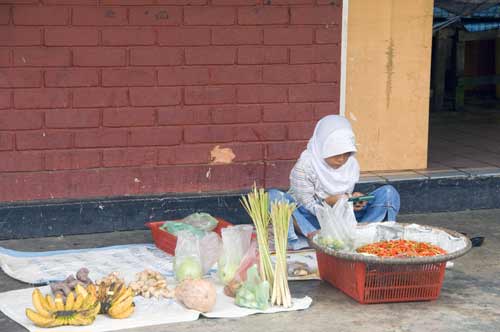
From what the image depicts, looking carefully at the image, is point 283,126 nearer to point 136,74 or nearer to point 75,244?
point 136,74

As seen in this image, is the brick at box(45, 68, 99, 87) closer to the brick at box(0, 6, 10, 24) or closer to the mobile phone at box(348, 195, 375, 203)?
the brick at box(0, 6, 10, 24)

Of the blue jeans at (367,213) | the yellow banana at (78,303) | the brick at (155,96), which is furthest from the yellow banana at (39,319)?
the brick at (155,96)

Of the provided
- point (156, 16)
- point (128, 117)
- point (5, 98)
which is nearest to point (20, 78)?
point (5, 98)

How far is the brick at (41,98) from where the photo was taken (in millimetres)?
6797

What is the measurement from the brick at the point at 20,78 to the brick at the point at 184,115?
3.13ft

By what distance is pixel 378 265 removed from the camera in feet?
17.7

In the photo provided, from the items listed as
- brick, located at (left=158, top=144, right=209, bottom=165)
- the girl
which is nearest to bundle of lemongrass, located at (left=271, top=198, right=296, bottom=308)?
the girl

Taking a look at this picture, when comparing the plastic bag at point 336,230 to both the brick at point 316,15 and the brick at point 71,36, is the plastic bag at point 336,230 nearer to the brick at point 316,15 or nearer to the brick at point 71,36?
the brick at point 316,15

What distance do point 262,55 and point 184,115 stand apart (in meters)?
0.78

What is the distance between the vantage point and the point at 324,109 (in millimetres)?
7508

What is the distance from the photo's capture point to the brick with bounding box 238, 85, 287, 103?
24.0 feet

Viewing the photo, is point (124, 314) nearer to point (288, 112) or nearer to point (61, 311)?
point (61, 311)

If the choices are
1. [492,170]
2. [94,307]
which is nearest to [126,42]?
[94,307]

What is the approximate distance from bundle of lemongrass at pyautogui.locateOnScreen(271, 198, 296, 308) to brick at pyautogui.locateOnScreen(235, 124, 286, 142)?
1.83 metres
